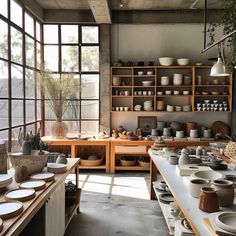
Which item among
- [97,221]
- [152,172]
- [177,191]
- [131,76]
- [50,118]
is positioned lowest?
[97,221]

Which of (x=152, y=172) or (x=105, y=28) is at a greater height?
(x=105, y=28)

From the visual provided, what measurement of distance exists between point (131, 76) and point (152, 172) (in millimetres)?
2580

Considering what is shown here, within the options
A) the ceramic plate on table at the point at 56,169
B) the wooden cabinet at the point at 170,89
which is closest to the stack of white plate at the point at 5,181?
the ceramic plate on table at the point at 56,169

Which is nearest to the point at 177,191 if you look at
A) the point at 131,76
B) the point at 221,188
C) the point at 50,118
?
the point at 221,188

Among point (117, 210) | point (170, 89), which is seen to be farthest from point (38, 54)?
point (117, 210)

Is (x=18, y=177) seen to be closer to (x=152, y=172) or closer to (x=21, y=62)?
(x=152, y=172)

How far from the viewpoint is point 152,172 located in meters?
4.42

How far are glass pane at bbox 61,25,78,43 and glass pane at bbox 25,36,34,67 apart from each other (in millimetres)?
909

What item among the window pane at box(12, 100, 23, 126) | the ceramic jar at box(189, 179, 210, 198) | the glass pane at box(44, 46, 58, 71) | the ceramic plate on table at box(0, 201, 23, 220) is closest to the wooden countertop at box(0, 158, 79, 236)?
the ceramic plate on table at box(0, 201, 23, 220)

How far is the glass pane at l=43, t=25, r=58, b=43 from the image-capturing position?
6570mm

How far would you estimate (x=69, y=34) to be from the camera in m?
6.60

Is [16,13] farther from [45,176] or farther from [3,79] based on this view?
[45,176]

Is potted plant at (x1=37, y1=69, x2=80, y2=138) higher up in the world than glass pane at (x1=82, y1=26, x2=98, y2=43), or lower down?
lower down

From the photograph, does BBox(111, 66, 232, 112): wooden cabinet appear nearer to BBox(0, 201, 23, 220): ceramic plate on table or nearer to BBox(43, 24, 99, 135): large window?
BBox(43, 24, 99, 135): large window
